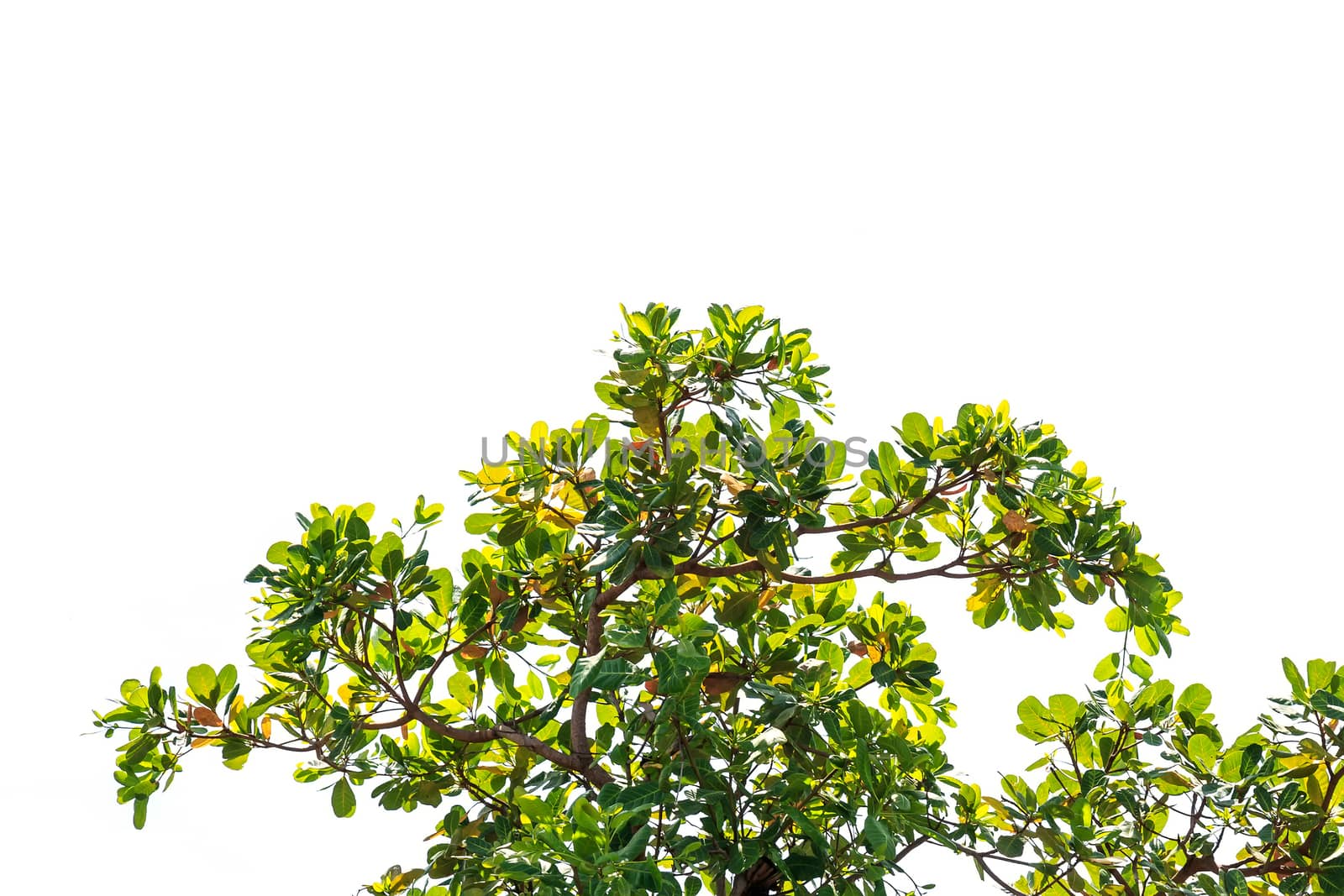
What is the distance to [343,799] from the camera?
297 cm

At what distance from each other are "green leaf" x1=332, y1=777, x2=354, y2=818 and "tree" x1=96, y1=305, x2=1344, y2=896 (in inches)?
0.7

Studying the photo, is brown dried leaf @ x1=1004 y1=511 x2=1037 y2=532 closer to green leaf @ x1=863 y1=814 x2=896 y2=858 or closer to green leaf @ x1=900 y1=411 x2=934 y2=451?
green leaf @ x1=900 y1=411 x2=934 y2=451

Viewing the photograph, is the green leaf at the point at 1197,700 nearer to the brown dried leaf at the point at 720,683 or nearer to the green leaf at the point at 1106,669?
the green leaf at the point at 1106,669

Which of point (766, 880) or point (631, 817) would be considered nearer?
point (631, 817)

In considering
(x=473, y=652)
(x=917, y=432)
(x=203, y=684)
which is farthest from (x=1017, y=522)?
(x=203, y=684)

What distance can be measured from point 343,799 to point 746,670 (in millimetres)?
1085

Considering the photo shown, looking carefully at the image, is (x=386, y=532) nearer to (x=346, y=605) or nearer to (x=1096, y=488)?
(x=346, y=605)

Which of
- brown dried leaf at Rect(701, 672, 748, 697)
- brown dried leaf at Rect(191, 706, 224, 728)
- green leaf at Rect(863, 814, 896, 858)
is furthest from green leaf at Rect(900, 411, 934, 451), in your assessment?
brown dried leaf at Rect(191, 706, 224, 728)

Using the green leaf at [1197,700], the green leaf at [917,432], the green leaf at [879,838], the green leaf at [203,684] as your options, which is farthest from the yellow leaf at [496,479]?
the green leaf at [1197,700]

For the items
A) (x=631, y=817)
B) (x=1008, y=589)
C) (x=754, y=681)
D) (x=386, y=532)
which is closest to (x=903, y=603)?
(x=1008, y=589)

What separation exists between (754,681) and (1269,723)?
4.05 ft

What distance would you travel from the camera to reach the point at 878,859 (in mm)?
2479

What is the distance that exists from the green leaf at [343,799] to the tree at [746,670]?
2 centimetres

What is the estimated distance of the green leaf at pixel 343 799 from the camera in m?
2.96
